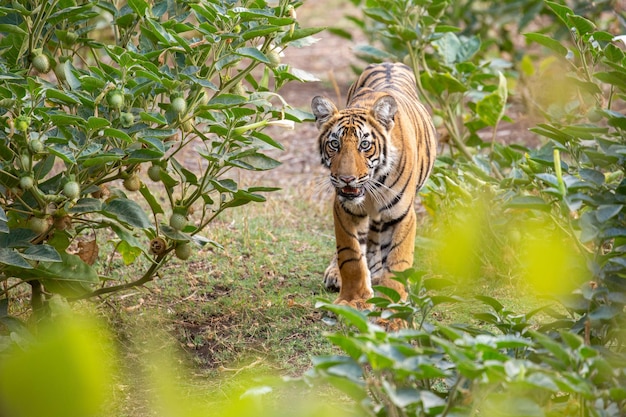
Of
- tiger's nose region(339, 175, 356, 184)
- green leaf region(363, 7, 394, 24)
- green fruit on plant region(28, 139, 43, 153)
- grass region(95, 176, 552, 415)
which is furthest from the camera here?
green leaf region(363, 7, 394, 24)

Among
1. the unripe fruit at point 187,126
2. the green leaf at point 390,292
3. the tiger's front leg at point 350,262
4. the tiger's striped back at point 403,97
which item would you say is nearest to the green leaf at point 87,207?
the unripe fruit at point 187,126

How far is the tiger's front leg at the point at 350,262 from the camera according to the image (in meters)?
3.88

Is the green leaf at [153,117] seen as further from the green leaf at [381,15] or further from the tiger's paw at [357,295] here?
the green leaf at [381,15]

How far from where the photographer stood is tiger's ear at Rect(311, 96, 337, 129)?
12.8ft

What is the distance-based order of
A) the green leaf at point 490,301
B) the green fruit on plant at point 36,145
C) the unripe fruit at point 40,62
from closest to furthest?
the green leaf at point 490,301 < the green fruit on plant at point 36,145 < the unripe fruit at point 40,62

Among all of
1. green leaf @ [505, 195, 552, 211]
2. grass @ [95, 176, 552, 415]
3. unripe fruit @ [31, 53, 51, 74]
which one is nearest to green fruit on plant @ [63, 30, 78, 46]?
unripe fruit @ [31, 53, 51, 74]

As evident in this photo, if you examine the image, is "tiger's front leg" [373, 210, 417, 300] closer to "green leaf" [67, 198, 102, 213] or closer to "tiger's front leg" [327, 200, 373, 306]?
"tiger's front leg" [327, 200, 373, 306]

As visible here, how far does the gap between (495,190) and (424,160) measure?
0.40 m

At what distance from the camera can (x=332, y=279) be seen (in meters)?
4.19

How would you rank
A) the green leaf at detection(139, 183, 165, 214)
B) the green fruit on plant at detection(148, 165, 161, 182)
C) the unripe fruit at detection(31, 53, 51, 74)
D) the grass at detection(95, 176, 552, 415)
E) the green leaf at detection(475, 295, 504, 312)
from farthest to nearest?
1. the grass at detection(95, 176, 552, 415)
2. the green leaf at detection(139, 183, 165, 214)
3. the green fruit on plant at detection(148, 165, 161, 182)
4. the unripe fruit at detection(31, 53, 51, 74)
5. the green leaf at detection(475, 295, 504, 312)

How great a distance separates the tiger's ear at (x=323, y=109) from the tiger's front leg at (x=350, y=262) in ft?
1.31

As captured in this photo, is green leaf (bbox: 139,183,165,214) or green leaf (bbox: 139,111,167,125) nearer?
green leaf (bbox: 139,111,167,125)

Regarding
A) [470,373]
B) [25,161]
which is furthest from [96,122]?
[470,373]

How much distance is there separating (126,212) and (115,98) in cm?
44
